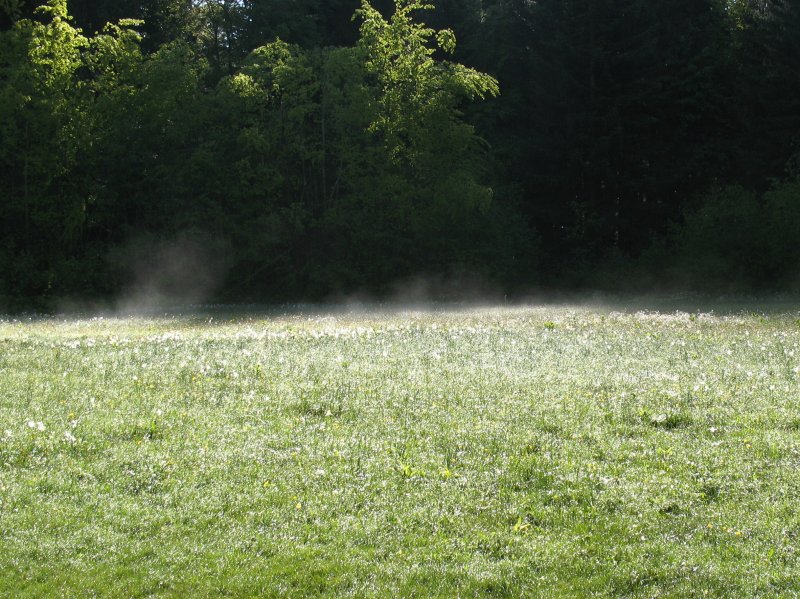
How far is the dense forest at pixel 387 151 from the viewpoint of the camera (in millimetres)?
37344

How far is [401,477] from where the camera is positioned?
743 centimetres

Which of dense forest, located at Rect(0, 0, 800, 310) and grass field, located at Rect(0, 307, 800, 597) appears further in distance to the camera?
dense forest, located at Rect(0, 0, 800, 310)

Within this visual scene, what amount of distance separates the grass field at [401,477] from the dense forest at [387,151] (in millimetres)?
25856

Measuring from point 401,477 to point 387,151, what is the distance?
1360 inches

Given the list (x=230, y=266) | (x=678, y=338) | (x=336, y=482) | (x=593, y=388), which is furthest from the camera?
(x=230, y=266)

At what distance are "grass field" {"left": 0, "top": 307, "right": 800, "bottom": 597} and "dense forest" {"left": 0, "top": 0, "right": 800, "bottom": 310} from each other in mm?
25856

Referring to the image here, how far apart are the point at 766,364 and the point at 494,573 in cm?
898

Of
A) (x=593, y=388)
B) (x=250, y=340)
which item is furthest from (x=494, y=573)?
(x=250, y=340)

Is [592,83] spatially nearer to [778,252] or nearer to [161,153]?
[778,252]

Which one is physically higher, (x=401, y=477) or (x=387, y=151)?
(x=387, y=151)

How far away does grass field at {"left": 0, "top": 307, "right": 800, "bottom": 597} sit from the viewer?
18.6ft

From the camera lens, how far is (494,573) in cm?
567

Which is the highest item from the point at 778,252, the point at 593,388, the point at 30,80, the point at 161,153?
the point at 30,80

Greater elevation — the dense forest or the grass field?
the dense forest
